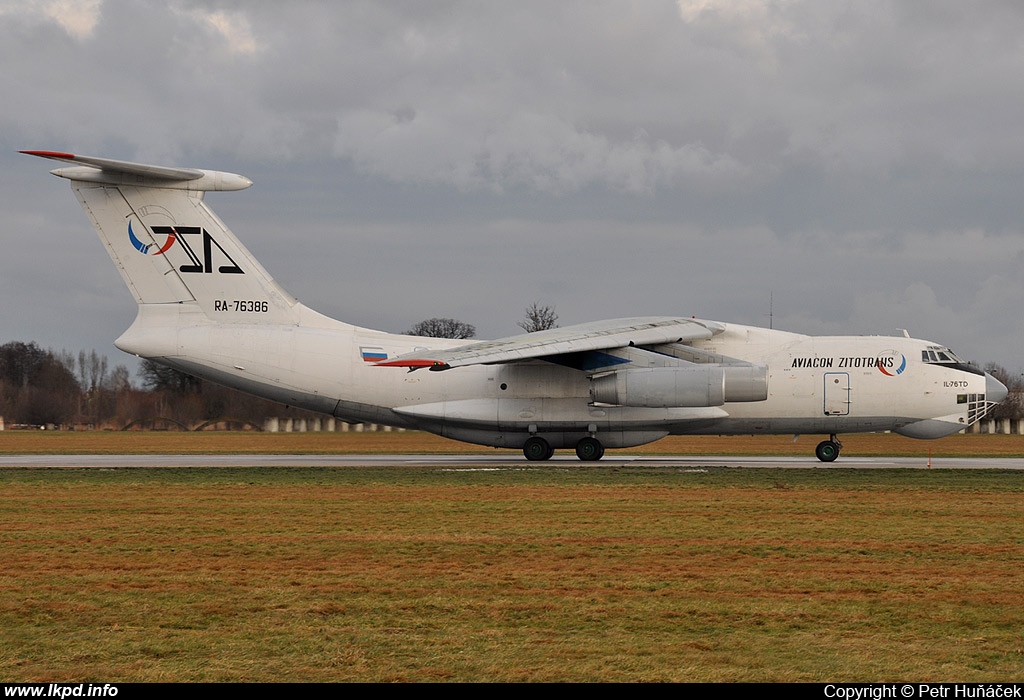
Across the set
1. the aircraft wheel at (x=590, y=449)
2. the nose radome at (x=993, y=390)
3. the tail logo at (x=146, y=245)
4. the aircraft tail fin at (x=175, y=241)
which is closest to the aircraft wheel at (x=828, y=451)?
the nose radome at (x=993, y=390)

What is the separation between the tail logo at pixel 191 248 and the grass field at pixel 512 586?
9.52 metres

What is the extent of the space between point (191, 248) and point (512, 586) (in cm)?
1896

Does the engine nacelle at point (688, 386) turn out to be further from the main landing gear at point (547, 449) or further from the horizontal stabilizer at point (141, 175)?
the horizontal stabilizer at point (141, 175)

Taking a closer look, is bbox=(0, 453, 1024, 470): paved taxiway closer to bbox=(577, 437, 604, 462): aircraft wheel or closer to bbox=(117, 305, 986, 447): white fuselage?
bbox=(577, 437, 604, 462): aircraft wheel

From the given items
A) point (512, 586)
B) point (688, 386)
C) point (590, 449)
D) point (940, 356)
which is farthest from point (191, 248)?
point (512, 586)

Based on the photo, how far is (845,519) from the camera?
42.7 feet

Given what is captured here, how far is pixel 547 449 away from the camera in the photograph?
25609mm

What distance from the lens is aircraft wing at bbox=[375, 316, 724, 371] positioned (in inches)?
888

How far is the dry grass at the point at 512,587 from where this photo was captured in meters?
5.91

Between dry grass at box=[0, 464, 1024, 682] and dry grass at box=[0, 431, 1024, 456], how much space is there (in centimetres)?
1700

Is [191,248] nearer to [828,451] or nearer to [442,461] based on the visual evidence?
[442,461]

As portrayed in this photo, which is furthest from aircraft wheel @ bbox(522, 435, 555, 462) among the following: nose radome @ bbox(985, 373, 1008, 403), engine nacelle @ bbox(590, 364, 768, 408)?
nose radome @ bbox(985, 373, 1008, 403)

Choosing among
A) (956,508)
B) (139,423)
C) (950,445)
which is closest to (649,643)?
(956,508)

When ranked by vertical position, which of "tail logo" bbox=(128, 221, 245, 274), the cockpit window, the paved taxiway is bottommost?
the paved taxiway
